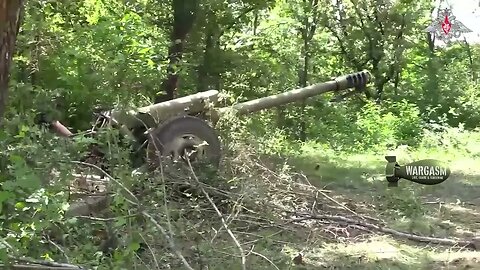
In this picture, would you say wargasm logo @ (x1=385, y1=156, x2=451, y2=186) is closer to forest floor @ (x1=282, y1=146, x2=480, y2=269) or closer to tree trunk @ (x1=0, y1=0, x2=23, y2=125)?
forest floor @ (x1=282, y1=146, x2=480, y2=269)

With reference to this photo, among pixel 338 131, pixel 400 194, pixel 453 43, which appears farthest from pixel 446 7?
pixel 400 194

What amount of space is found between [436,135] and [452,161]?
143 inches

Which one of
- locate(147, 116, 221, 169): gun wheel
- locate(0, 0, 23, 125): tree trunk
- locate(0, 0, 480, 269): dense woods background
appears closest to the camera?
locate(0, 0, 23, 125): tree trunk

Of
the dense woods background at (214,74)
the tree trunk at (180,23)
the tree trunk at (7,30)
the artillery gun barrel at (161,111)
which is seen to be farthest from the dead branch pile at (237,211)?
the tree trunk at (180,23)

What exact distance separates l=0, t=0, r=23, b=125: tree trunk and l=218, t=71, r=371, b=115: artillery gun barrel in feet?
13.6

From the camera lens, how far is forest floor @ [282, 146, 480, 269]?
4746 mm

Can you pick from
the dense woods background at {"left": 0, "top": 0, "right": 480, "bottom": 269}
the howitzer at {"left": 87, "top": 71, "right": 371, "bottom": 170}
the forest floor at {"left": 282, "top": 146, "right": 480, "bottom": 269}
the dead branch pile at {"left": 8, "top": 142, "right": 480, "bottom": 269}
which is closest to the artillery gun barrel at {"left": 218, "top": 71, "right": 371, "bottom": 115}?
the dense woods background at {"left": 0, "top": 0, "right": 480, "bottom": 269}

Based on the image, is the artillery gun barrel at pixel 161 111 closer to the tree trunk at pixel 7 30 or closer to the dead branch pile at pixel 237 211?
the dead branch pile at pixel 237 211

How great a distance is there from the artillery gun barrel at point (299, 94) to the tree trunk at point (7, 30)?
13.6 feet

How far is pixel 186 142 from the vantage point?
608 cm

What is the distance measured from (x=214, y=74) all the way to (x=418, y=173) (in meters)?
4.37

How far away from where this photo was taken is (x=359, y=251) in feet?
16.1

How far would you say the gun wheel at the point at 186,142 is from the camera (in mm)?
5871

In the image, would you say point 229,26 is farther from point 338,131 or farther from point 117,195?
point 117,195
